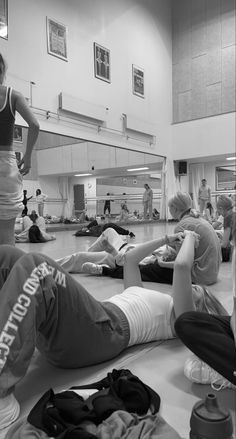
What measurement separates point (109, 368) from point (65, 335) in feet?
1.29

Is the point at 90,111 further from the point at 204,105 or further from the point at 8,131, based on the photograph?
the point at 8,131

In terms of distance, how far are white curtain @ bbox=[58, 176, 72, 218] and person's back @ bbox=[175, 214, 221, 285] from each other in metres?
10.1

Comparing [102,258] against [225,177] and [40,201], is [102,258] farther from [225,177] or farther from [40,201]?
[225,177]

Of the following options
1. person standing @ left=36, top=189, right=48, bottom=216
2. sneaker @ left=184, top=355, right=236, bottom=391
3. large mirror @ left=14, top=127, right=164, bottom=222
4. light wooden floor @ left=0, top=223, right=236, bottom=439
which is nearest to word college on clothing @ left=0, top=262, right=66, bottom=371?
light wooden floor @ left=0, top=223, right=236, bottom=439

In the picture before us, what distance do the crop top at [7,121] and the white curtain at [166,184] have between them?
11.4 metres

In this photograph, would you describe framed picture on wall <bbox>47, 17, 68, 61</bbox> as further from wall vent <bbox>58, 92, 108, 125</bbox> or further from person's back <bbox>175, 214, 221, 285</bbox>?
person's back <bbox>175, 214, 221, 285</bbox>

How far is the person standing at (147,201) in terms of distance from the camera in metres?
13.9

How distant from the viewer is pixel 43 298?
1.27 metres

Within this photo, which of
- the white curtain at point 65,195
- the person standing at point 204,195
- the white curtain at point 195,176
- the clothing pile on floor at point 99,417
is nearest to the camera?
the clothing pile on floor at point 99,417

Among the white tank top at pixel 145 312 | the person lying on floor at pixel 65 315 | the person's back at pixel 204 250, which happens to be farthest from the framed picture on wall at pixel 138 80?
the white tank top at pixel 145 312

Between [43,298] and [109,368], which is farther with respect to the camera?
[109,368]

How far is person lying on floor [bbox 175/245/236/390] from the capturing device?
1315 millimetres

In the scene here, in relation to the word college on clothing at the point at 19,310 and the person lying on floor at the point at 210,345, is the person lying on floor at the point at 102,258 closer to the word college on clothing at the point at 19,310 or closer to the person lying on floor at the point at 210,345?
the person lying on floor at the point at 210,345

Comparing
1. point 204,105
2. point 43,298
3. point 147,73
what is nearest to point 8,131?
point 43,298
